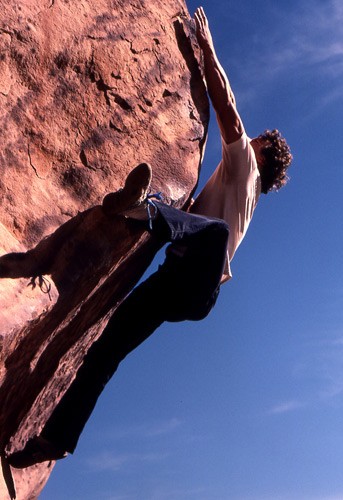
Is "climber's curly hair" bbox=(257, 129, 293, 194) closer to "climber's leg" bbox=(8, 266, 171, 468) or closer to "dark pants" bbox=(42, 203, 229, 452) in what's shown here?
"dark pants" bbox=(42, 203, 229, 452)

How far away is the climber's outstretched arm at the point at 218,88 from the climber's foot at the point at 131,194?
0.81 metres

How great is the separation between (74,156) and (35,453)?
141cm

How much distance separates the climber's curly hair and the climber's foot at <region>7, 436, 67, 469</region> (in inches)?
67.6

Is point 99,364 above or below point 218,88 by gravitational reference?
below

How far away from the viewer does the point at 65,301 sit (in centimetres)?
332

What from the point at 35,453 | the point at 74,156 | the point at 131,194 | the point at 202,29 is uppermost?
the point at 202,29

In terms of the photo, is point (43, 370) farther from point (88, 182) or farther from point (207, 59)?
point (207, 59)

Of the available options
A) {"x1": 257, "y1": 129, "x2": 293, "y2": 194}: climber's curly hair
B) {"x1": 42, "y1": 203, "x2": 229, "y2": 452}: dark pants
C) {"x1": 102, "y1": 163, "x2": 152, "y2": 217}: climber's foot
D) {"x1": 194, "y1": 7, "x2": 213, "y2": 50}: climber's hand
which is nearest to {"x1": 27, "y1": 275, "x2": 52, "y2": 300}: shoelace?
{"x1": 102, "y1": 163, "x2": 152, "y2": 217}: climber's foot

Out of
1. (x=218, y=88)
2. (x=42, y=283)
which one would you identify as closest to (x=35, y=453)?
(x=42, y=283)

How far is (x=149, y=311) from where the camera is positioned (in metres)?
3.68

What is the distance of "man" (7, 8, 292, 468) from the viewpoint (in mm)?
3289

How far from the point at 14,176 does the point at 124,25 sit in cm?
109

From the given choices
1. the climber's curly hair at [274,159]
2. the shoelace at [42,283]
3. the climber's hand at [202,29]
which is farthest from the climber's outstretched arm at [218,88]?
the shoelace at [42,283]

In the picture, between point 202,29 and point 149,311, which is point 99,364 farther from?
point 202,29
